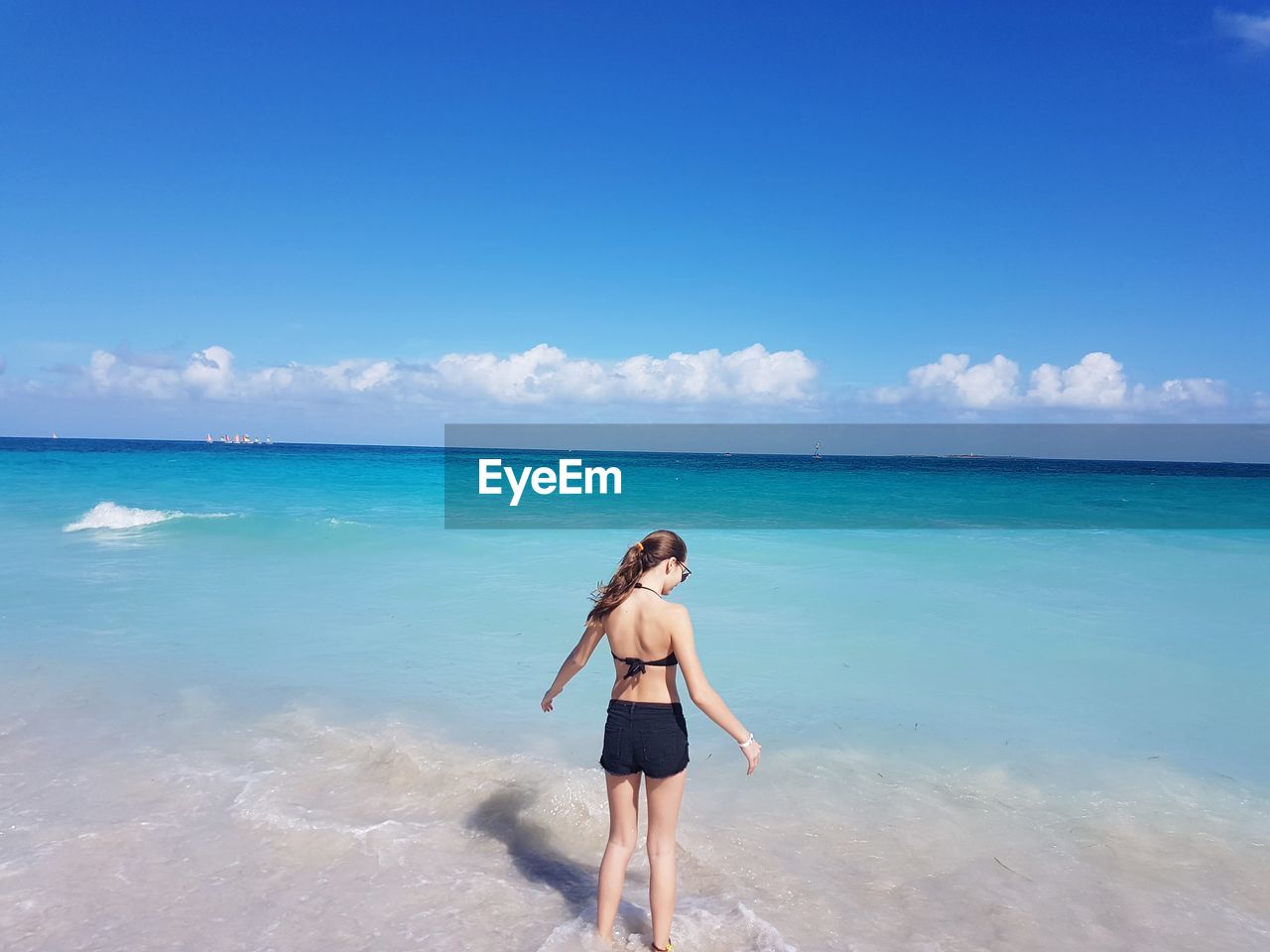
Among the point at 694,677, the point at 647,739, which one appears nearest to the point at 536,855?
the point at 647,739

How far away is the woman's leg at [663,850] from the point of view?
3.28 m

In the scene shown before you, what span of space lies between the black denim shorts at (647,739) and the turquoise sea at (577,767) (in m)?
0.88

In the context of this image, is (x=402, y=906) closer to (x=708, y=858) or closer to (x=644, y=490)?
(x=708, y=858)

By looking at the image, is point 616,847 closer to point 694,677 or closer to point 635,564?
point 694,677

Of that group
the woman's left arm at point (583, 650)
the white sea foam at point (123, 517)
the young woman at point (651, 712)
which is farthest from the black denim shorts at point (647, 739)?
the white sea foam at point (123, 517)

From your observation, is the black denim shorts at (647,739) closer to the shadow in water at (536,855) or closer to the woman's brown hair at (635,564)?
the woman's brown hair at (635,564)

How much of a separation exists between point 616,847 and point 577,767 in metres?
1.97

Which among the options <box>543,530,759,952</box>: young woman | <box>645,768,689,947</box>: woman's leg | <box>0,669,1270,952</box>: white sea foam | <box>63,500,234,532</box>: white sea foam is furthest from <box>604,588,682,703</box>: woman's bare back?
<box>63,500,234,532</box>: white sea foam

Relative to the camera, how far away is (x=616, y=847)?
336cm

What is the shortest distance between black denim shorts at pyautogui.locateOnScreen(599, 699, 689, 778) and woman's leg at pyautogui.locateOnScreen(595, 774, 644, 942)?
13cm

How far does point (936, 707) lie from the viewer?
6.77m

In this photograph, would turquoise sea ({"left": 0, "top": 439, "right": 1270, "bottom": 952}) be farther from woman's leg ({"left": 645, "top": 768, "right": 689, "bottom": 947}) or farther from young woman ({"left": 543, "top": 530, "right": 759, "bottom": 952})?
young woman ({"left": 543, "top": 530, "right": 759, "bottom": 952})

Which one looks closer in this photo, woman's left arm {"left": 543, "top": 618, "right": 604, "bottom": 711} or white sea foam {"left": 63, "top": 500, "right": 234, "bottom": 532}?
woman's left arm {"left": 543, "top": 618, "right": 604, "bottom": 711}

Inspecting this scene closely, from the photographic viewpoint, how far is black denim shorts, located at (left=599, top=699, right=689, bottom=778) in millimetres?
3256
